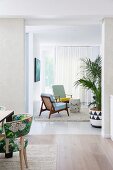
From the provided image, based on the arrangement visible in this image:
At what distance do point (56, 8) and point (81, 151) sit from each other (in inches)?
114

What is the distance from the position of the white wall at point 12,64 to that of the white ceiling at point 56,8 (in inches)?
11.5

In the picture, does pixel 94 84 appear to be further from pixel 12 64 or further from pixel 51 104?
pixel 12 64

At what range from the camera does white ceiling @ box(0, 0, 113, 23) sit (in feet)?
16.3

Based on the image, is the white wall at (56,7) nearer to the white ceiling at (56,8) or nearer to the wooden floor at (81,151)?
the white ceiling at (56,8)

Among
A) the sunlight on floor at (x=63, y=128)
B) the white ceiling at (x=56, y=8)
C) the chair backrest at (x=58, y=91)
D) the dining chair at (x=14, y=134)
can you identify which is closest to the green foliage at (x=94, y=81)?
the sunlight on floor at (x=63, y=128)

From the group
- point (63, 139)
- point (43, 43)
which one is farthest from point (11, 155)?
point (43, 43)

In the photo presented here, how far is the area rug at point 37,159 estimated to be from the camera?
11.5 ft

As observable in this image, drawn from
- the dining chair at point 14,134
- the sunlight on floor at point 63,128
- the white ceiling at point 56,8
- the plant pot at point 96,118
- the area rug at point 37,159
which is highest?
the white ceiling at point 56,8

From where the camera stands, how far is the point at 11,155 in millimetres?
3930

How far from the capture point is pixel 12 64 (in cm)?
528

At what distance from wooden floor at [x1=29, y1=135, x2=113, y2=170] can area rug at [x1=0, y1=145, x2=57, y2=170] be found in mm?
110

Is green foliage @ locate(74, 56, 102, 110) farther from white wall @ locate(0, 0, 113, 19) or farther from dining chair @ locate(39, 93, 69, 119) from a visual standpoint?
dining chair @ locate(39, 93, 69, 119)

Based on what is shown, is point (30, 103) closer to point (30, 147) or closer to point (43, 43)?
point (30, 147)

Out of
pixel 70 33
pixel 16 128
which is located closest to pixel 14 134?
pixel 16 128
